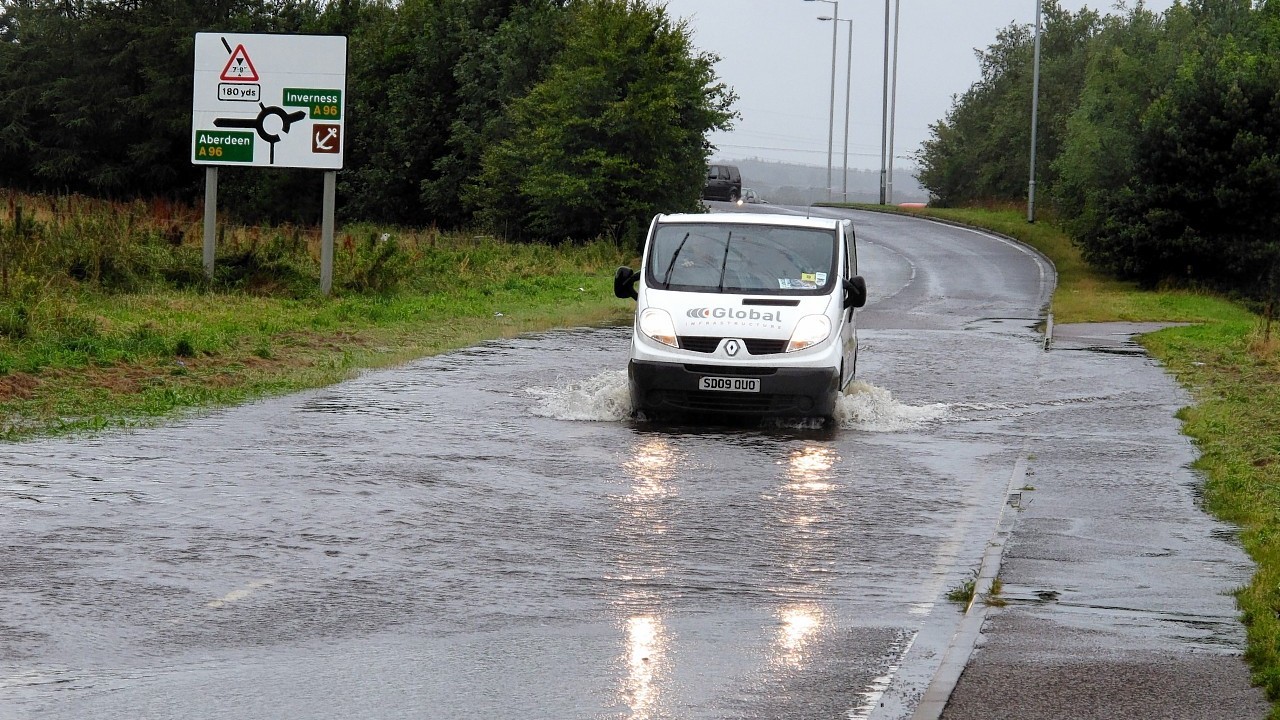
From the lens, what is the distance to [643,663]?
6.18 metres

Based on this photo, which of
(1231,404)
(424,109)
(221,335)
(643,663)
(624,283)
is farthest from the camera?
(424,109)

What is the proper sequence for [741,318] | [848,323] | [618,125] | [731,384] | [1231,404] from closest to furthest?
[731,384], [741,318], [848,323], [1231,404], [618,125]

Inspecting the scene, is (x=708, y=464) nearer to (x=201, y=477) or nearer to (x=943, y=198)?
(x=201, y=477)

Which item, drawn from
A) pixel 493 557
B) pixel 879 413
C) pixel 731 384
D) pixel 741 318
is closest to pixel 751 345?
pixel 741 318

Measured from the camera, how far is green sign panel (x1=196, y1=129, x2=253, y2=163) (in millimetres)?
24219

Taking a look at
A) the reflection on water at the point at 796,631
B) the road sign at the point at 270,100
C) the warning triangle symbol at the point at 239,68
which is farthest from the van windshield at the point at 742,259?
the warning triangle symbol at the point at 239,68

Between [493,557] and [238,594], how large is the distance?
58.2 inches

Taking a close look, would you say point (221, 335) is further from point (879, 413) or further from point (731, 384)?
point (879, 413)

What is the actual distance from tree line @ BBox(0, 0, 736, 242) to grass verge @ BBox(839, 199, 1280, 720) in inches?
475

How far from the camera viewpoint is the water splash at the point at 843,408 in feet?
46.4

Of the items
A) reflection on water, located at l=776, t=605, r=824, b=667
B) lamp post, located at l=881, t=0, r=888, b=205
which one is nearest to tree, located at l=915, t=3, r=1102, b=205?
lamp post, located at l=881, t=0, r=888, b=205

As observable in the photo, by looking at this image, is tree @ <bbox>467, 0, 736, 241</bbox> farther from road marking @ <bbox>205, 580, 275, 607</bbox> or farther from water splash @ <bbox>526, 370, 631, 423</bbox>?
road marking @ <bbox>205, 580, 275, 607</bbox>

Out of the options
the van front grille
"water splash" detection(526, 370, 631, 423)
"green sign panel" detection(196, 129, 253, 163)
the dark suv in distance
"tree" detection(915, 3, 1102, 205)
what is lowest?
"water splash" detection(526, 370, 631, 423)

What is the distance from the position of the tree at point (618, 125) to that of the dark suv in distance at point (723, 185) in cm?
2198
